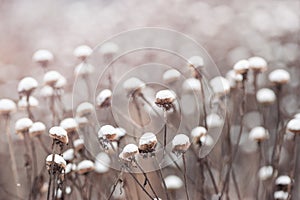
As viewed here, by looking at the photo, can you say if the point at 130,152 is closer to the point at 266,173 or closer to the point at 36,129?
the point at 36,129

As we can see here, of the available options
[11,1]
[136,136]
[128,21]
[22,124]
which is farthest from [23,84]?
[11,1]

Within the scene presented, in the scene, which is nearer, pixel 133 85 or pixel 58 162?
pixel 58 162

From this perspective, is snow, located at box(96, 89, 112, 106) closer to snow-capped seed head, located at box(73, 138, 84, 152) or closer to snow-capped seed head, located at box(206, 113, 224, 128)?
snow-capped seed head, located at box(73, 138, 84, 152)

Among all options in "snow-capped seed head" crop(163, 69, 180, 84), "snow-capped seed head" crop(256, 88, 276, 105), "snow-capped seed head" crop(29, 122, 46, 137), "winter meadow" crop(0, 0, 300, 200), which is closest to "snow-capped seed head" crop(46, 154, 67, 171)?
"winter meadow" crop(0, 0, 300, 200)

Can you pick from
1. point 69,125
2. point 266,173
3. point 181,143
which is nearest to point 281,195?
point 266,173

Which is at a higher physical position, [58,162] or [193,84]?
[193,84]

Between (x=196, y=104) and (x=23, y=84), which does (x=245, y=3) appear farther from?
(x=23, y=84)

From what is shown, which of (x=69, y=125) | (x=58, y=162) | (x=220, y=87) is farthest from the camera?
(x=220, y=87)
